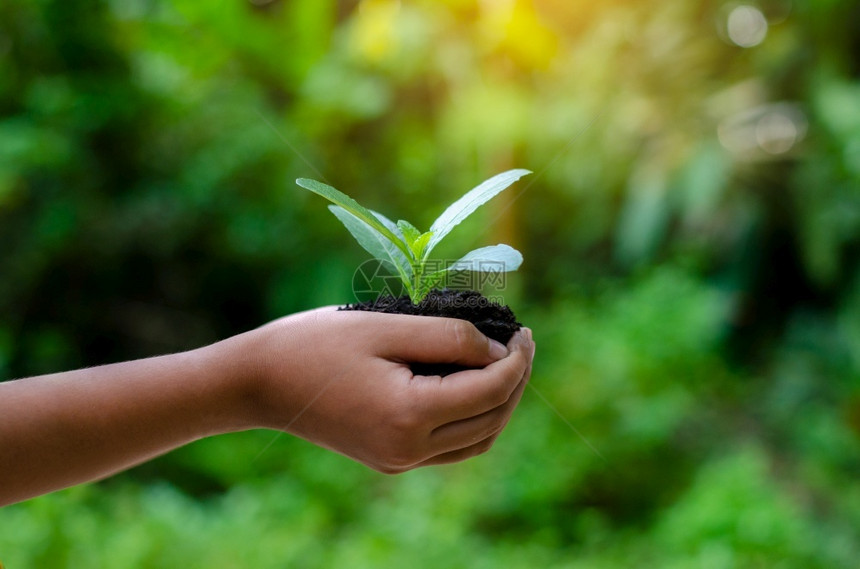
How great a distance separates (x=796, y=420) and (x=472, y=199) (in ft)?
5.52

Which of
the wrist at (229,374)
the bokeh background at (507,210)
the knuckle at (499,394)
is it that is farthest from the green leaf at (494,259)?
the bokeh background at (507,210)

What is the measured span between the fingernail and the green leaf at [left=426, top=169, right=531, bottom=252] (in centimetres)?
11

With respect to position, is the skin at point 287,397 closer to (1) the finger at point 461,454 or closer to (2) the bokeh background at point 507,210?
(1) the finger at point 461,454

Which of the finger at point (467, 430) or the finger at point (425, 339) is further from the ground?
the finger at point (425, 339)

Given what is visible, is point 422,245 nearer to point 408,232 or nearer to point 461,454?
point 408,232

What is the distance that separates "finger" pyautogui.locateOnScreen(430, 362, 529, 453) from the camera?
580mm

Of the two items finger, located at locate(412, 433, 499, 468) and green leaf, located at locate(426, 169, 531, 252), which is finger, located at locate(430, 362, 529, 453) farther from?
green leaf, located at locate(426, 169, 531, 252)

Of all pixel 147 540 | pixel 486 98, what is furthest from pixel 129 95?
pixel 147 540

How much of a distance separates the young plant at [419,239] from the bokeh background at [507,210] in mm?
1041

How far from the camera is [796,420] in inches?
74.9

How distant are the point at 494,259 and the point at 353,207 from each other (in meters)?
0.14

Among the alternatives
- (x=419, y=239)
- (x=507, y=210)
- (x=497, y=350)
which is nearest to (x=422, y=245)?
(x=419, y=239)

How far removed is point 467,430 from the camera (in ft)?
1.93

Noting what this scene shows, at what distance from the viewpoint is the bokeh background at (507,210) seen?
1.75 meters
